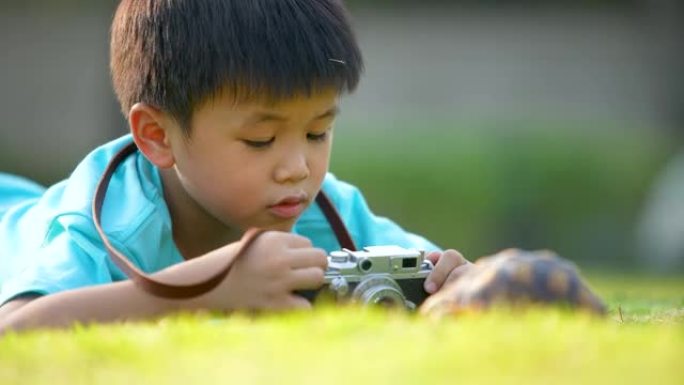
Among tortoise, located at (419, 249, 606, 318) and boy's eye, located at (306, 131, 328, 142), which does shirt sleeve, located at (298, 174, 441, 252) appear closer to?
boy's eye, located at (306, 131, 328, 142)

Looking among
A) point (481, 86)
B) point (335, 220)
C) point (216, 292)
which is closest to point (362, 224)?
point (335, 220)

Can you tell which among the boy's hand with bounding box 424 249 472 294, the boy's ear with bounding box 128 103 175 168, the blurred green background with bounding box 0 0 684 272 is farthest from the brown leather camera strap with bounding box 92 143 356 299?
the blurred green background with bounding box 0 0 684 272

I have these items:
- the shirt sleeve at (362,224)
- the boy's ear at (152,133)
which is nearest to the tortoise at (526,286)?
the boy's ear at (152,133)

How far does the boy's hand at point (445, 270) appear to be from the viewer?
3.75 metres

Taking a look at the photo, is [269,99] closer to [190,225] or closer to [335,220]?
[190,225]

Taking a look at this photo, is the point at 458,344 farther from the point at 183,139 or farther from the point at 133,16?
the point at 133,16

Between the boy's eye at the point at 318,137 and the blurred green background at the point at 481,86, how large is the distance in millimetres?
10753

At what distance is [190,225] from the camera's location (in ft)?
15.2

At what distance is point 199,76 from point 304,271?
101cm

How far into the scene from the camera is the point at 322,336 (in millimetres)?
2906

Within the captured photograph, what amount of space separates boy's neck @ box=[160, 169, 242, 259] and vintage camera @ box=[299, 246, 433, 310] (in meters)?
1.04

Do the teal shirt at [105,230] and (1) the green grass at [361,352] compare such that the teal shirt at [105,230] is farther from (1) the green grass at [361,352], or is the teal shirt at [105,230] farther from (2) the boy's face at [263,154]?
(1) the green grass at [361,352]

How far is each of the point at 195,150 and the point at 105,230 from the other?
0.38 m

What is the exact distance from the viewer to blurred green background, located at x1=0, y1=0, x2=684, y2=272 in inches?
600
